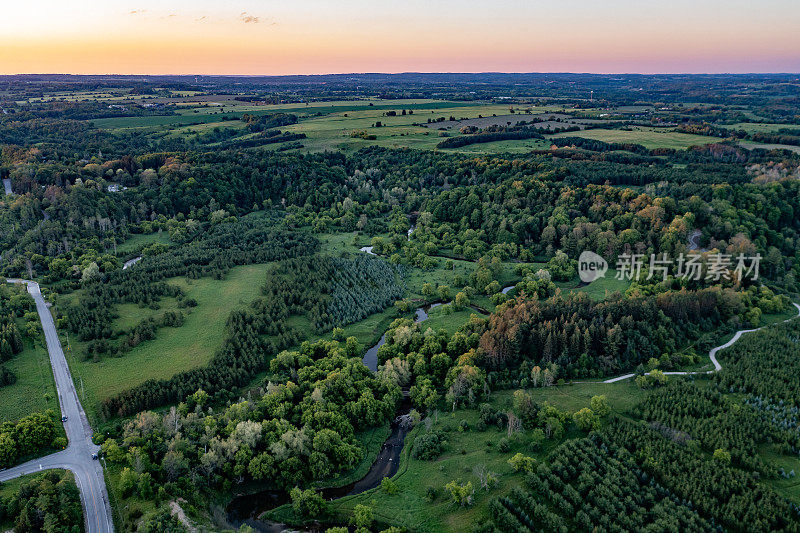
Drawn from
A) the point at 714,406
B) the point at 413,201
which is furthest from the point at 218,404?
the point at 413,201

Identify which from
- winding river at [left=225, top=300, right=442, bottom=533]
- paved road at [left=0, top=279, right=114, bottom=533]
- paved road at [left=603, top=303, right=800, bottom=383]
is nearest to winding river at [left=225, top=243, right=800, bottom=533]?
winding river at [left=225, top=300, right=442, bottom=533]

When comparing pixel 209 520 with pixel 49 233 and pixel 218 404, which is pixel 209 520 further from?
pixel 49 233

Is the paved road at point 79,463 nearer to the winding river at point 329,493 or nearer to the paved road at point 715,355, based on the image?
the winding river at point 329,493

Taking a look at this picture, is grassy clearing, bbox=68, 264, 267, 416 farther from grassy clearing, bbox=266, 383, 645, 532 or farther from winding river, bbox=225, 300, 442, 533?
grassy clearing, bbox=266, 383, 645, 532

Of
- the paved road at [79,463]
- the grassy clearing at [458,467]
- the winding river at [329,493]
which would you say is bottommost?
the winding river at [329,493]

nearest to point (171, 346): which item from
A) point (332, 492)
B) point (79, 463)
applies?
point (79, 463)

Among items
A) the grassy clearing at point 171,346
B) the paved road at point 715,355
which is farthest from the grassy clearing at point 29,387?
the paved road at point 715,355
